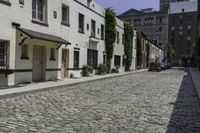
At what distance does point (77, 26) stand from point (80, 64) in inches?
126

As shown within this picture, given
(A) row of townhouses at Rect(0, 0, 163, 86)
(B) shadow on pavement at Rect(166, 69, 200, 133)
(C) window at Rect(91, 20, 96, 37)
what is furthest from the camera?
(C) window at Rect(91, 20, 96, 37)

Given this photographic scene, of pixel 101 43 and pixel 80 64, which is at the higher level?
pixel 101 43

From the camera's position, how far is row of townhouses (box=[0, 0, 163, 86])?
53.4ft

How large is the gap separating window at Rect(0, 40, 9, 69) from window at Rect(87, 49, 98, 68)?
A: 1388cm

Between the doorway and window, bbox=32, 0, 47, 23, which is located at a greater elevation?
window, bbox=32, 0, 47, 23

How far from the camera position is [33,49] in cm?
1934

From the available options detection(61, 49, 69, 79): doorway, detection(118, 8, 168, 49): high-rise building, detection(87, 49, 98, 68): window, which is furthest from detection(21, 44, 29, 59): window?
detection(118, 8, 168, 49): high-rise building

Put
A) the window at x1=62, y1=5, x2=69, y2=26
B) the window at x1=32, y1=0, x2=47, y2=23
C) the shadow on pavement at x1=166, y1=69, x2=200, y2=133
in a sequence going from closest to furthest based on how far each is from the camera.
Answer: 1. the shadow on pavement at x1=166, y1=69, x2=200, y2=133
2. the window at x1=32, y1=0, x2=47, y2=23
3. the window at x1=62, y1=5, x2=69, y2=26

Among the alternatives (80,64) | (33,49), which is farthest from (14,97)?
(80,64)

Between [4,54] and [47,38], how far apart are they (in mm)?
3279

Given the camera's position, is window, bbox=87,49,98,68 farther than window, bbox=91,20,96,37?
No

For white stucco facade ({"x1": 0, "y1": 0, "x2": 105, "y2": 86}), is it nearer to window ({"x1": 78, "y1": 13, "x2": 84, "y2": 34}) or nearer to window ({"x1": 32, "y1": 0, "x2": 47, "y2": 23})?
window ({"x1": 32, "y1": 0, "x2": 47, "y2": 23})

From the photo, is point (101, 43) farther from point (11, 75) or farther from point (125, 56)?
point (11, 75)

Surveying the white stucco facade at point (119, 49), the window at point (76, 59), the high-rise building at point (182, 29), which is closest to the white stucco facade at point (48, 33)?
the window at point (76, 59)
